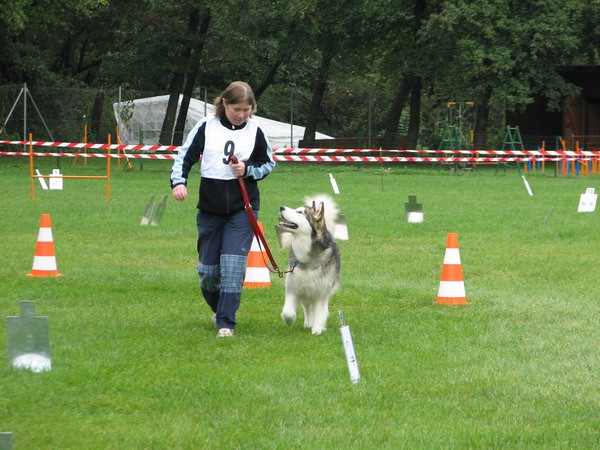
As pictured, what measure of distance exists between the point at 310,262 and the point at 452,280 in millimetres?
2090

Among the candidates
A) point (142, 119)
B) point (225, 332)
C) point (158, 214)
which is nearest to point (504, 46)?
point (142, 119)

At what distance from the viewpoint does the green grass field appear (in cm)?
573

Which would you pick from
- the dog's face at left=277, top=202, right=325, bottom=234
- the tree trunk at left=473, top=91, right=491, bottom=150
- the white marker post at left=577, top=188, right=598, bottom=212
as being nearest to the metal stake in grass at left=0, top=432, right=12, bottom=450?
the dog's face at left=277, top=202, right=325, bottom=234

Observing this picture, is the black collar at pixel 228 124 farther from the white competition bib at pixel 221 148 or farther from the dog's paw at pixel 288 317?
the dog's paw at pixel 288 317

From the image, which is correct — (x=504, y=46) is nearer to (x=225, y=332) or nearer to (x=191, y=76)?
(x=191, y=76)

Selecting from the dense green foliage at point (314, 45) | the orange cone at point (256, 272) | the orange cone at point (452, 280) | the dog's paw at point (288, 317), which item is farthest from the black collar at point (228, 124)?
the dense green foliage at point (314, 45)

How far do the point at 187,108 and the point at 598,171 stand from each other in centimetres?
1739

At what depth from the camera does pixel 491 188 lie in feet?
96.2

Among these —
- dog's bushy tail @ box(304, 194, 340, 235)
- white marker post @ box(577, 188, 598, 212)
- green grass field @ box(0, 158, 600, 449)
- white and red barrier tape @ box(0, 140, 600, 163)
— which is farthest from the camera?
white and red barrier tape @ box(0, 140, 600, 163)

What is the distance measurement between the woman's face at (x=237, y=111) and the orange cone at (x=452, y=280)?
2832 millimetres

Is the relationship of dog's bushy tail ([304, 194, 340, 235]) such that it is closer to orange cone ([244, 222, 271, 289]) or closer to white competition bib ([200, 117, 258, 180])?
white competition bib ([200, 117, 258, 180])

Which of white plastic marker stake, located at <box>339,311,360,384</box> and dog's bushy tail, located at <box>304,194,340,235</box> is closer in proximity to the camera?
white plastic marker stake, located at <box>339,311,360,384</box>

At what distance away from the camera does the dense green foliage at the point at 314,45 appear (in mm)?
40344

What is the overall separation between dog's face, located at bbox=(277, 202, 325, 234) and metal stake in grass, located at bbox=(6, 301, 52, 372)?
2.37 m
